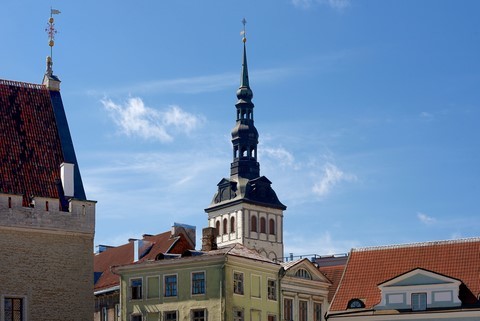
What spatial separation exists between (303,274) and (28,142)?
2104 cm

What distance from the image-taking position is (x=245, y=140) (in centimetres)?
13075

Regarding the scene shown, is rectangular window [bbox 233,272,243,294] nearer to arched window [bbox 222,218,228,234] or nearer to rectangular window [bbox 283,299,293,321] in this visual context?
rectangular window [bbox 283,299,293,321]

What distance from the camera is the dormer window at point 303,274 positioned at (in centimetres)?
6475

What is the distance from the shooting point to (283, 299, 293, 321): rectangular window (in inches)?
2477

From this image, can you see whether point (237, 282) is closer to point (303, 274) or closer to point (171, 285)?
point (171, 285)

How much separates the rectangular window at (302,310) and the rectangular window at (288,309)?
25.8 inches

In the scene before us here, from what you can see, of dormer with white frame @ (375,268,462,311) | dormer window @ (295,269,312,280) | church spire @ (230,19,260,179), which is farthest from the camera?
church spire @ (230,19,260,179)

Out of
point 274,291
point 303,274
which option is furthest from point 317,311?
point 274,291

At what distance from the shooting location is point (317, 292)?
6606cm

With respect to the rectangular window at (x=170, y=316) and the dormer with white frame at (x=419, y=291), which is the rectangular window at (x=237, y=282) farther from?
the dormer with white frame at (x=419, y=291)

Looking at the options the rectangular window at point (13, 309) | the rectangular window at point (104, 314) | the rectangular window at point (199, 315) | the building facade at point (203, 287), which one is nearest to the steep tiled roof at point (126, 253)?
the rectangular window at point (104, 314)

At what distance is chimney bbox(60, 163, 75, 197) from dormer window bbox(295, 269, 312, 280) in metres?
19.5

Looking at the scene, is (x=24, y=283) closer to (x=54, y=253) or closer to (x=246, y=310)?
(x=54, y=253)

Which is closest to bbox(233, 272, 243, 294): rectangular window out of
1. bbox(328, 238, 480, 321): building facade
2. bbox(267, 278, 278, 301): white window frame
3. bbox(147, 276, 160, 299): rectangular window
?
bbox(267, 278, 278, 301): white window frame
